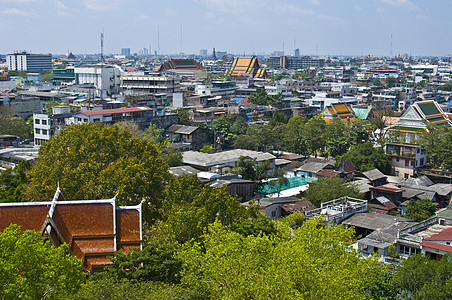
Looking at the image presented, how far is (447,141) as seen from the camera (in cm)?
3756

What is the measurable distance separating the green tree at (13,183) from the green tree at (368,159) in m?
21.7

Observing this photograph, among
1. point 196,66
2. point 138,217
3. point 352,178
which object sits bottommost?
point 352,178

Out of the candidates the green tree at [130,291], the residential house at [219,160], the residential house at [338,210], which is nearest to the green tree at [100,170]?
the green tree at [130,291]

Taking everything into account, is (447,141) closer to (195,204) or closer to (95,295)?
(195,204)

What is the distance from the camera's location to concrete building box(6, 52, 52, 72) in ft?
418

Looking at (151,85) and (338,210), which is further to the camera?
(151,85)

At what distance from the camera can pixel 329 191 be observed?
28391 millimetres

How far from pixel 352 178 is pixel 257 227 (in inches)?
688

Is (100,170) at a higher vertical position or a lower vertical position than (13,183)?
higher

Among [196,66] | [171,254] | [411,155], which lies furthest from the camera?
[196,66]

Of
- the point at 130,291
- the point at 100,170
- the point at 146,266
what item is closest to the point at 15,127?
the point at 100,170

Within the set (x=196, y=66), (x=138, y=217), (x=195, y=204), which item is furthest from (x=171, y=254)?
(x=196, y=66)

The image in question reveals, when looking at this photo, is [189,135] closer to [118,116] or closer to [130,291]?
[118,116]

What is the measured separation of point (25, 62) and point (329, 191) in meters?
117
